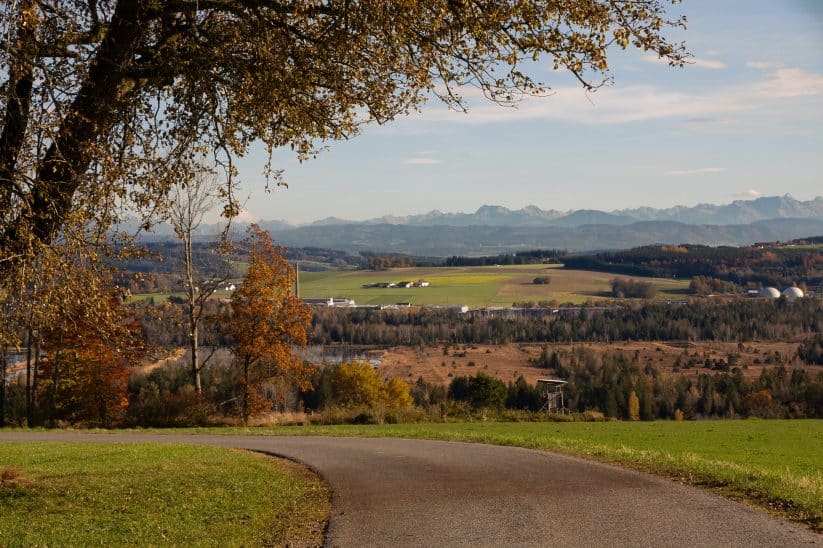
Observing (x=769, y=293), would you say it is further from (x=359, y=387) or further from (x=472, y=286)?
(x=359, y=387)

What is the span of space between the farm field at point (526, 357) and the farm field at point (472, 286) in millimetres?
25081

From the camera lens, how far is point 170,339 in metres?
82.6

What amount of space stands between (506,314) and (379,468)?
12365 cm

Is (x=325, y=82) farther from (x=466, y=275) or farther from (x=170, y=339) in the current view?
(x=466, y=275)

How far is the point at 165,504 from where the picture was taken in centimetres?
1149

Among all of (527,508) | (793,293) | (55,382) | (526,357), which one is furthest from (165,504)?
(793,293)

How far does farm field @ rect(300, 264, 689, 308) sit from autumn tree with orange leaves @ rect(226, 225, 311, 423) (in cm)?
10641

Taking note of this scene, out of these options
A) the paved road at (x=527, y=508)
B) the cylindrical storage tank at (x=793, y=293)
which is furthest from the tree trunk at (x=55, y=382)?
the cylindrical storage tank at (x=793, y=293)

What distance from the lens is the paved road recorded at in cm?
927

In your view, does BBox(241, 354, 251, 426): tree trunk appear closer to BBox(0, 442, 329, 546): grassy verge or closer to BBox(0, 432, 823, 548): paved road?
BBox(0, 442, 329, 546): grassy verge

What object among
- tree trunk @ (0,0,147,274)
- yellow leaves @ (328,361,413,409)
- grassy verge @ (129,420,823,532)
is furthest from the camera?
yellow leaves @ (328,361,413,409)

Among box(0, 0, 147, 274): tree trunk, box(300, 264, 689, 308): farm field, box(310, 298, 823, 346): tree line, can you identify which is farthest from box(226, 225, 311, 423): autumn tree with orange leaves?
box(300, 264, 689, 308): farm field

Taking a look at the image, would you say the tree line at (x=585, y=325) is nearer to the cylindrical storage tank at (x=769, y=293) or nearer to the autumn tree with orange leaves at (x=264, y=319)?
the cylindrical storage tank at (x=769, y=293)

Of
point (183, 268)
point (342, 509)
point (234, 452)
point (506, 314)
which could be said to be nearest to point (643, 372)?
point (506, 314)
